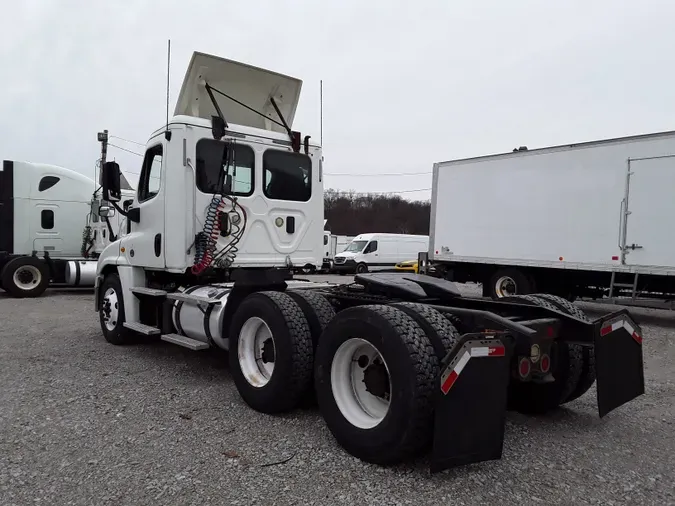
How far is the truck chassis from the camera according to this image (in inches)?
121

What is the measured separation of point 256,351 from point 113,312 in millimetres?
3322

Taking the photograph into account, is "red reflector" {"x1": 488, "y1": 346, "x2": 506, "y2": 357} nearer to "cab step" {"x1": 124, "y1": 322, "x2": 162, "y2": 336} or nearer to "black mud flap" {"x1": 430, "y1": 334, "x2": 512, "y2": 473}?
"black mud flap" {"x1": 430, "y1": 334, "x2": 512, "y2": 473}

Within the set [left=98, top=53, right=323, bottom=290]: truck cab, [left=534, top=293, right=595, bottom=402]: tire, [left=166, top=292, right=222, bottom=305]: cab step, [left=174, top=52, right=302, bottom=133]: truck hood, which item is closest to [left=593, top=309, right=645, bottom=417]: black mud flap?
[left=534, top=293, right=595, bottom=402]: tire

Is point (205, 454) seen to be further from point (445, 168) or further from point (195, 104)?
point (445, 168)

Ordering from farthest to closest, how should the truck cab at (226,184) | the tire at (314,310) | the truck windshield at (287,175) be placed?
the truck windshield at (287,175) → the truck cab at (226,184) → the tire at (314,310)

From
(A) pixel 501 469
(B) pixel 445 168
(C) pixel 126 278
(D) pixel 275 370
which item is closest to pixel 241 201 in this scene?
(C) pixel 126 278

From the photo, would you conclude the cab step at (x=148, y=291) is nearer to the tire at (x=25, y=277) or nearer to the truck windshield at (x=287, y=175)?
the truck windshield at (x=287, y=175)

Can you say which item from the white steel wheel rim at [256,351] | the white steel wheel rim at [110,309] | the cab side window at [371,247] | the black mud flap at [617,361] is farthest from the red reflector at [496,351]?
the cab side window at [371,247]

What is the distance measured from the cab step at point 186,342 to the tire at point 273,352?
0.70 meters

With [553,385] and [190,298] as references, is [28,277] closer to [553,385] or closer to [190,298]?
[190,298]

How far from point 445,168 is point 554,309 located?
9894 mm

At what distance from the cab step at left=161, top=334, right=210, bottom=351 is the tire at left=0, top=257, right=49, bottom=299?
1031 cm

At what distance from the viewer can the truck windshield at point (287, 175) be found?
648 centimetres

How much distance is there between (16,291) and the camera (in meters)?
13.9
